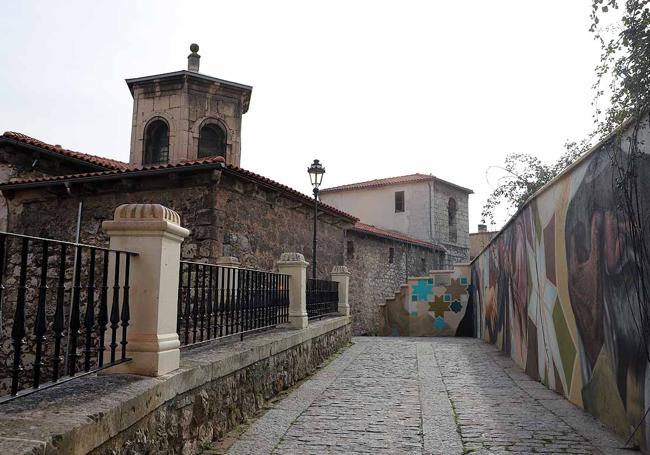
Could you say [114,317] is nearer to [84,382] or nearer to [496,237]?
[84,382]

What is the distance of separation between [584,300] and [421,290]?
1245 cm

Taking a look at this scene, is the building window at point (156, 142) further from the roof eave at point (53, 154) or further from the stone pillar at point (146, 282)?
the stone pillar at point (146, 282)

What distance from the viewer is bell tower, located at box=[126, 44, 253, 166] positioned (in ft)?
48.5

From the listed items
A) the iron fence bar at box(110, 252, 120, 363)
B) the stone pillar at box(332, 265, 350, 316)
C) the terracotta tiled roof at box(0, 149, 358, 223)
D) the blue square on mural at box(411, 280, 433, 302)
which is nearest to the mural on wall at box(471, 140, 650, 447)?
the iron fence bar at box(110, 252, 120, 363)

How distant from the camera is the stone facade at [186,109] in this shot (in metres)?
14.8

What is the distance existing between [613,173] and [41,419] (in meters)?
4.10

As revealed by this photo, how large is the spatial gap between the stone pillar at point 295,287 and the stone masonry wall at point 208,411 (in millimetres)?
612

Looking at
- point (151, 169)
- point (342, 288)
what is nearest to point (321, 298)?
point (342, 288)

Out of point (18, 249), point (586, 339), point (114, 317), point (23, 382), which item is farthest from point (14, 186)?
point (586, 339)

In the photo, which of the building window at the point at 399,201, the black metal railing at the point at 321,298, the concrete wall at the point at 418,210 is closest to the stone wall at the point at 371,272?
the concrete wall at the point at 418,210

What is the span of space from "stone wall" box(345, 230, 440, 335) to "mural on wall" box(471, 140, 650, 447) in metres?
12.5

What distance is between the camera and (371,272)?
21547 millimetres

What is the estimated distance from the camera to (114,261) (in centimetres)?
328

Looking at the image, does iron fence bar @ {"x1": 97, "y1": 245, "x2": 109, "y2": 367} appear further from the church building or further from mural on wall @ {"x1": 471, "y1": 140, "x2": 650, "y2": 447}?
the church building
